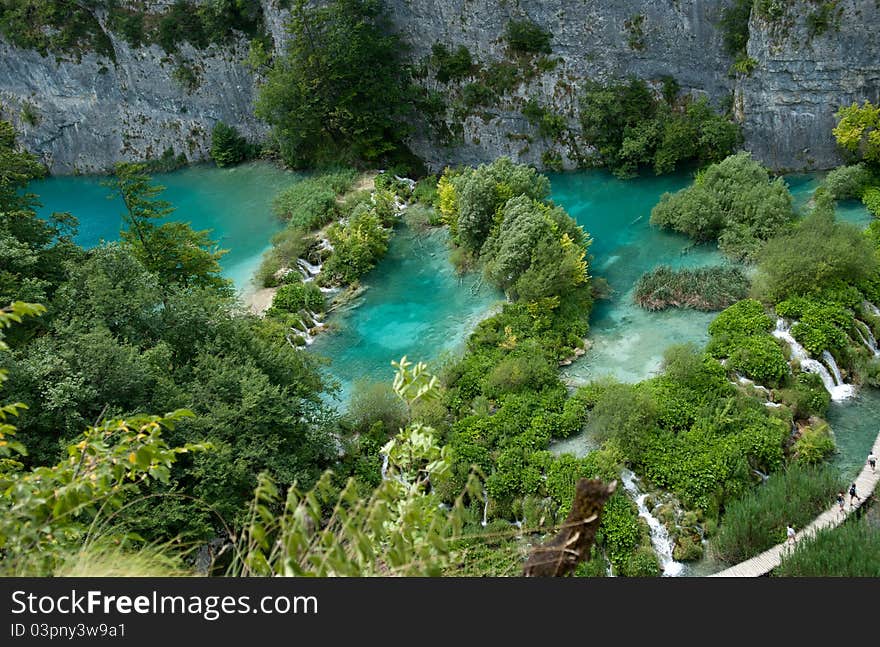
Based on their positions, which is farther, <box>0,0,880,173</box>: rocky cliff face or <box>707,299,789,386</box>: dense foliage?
<box>0,0,880,173</box>: rocky cliff face

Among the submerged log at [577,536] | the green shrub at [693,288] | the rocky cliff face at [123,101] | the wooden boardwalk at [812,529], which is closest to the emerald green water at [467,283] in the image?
the green shrub at [693,288]

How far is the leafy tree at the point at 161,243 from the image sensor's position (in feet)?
76.8

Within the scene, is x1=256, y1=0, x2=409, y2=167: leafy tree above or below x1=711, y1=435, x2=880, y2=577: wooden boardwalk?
above

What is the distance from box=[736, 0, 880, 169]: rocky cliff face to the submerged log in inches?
1123

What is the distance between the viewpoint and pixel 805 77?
96.8ft

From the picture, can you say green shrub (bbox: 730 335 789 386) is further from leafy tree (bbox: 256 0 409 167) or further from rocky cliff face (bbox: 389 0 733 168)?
leafy tree (bbox: 256 0 409 167)

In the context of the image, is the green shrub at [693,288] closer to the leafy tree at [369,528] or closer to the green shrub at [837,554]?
the green shrub at [837,554]

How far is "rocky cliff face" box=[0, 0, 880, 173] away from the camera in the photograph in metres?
29.3

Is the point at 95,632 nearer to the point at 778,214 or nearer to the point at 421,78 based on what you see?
the point at 778,214

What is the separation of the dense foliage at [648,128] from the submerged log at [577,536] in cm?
2841

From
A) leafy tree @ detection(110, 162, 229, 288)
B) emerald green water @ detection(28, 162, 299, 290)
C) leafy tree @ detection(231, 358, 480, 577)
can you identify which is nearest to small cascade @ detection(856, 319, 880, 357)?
leafy tree @ detection(231, 358, 480, 577)

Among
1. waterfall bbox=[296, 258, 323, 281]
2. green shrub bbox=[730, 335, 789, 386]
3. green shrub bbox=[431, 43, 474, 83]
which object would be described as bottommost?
green shrub bbox=[730, 335, 789, 386]

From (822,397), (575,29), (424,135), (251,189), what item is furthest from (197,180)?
(822,397)

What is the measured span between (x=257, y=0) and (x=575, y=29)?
16.9m
